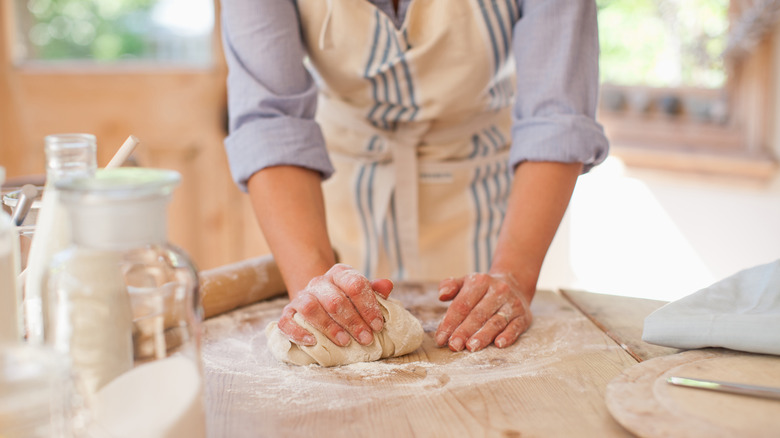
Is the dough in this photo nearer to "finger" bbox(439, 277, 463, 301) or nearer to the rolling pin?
"finger" bbox(439, 277, 463, 301)

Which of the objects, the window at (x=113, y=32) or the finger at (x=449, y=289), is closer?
the finger at (x=449, y=289)

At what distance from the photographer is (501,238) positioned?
113 centimetres

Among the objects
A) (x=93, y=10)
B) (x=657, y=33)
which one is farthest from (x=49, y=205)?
(x=657, y=33)

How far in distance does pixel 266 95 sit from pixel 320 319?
0.44 metres

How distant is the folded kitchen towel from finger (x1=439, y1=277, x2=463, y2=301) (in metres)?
0.26

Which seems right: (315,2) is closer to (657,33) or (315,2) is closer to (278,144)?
(278,144)

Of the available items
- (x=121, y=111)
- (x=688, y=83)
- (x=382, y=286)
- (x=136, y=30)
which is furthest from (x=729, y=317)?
(x=136, y=30)

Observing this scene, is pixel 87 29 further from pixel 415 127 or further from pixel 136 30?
pixel 415 127

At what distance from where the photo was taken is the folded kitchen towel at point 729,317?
2.62ft

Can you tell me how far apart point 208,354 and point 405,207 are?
672mm

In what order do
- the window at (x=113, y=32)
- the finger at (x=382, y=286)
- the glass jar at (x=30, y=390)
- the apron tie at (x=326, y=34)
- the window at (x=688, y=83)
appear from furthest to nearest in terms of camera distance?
the window at (x=113, y=32)
the window at (x=688, y=83)
the apron tie at (x=326, y=34)
the finger at (x=382, y=286)
the glass jar at (x=30, y=390)

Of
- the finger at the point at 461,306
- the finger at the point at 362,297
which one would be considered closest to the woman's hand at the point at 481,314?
the finger at the point at 461,306

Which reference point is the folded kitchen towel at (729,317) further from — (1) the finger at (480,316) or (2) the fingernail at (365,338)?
(2) the fingernail at (365,338)

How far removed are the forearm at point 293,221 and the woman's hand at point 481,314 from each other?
0.68ft
